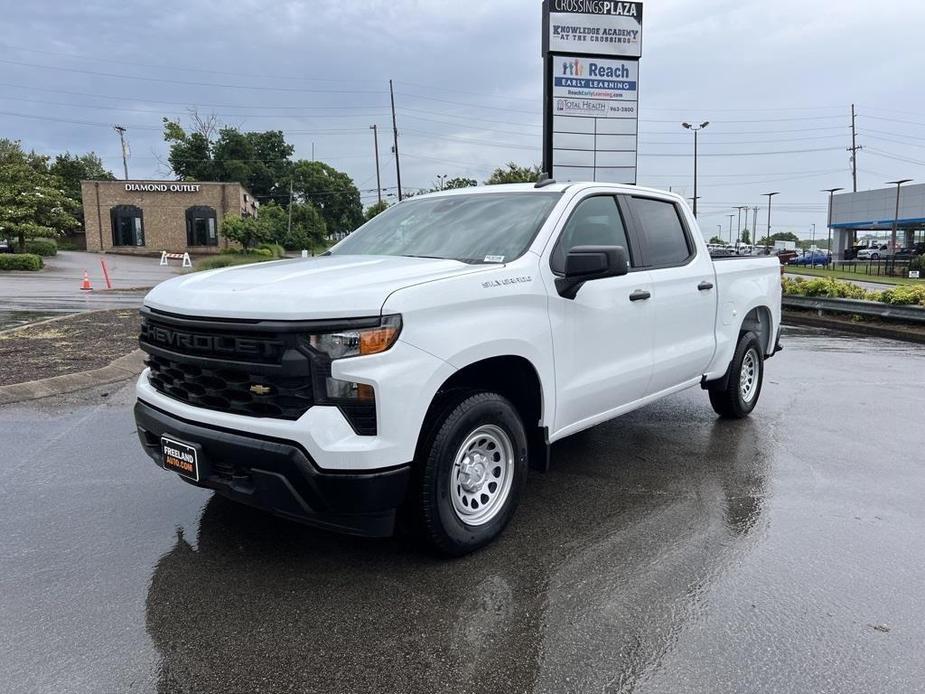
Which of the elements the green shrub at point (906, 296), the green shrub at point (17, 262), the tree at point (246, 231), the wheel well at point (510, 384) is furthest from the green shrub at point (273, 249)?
the wheel well at point (510, 384)

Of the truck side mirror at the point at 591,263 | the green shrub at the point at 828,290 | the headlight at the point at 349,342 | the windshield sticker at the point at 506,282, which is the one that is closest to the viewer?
the headlight at the point at 349,342

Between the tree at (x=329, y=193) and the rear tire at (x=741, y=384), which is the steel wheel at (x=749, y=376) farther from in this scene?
the tree at (x=329, y=193)

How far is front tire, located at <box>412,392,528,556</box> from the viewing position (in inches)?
131

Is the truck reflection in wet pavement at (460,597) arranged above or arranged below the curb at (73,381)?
below

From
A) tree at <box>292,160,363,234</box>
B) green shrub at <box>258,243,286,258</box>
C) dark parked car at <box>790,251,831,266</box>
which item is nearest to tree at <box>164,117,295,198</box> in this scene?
tree at <box>292,160,363,234</box>

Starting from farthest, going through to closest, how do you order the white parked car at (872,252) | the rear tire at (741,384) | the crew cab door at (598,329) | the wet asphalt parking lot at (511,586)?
the white parked car at (872,252), the rear tire at (741,384), the crew cab door at (598,329), the wet asphalt parking lot at (511,586)

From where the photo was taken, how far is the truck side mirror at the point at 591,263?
148 inches

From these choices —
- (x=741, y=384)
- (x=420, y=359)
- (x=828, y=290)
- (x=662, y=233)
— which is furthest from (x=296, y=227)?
(x=420, y=359)

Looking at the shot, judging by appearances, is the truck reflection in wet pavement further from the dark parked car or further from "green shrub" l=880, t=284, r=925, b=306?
the dark parked car

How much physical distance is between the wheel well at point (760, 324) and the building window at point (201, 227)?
5143 centimetres

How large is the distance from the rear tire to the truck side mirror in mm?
2741

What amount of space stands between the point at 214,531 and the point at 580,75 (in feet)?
47.9

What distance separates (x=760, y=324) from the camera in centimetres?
660

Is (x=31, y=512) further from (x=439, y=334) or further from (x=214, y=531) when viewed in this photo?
(x=439, y=334)
